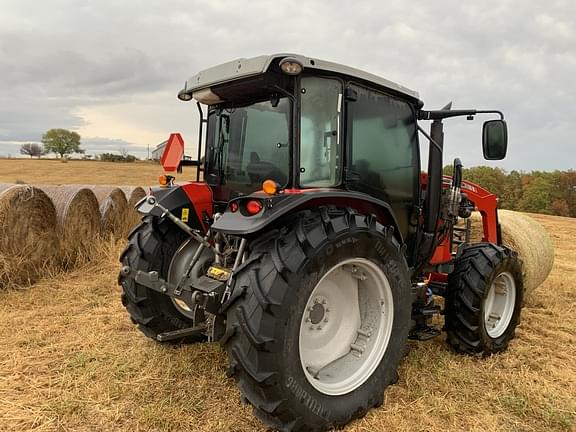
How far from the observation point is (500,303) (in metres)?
4.25

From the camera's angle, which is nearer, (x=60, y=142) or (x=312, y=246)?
(x=312, y=246)

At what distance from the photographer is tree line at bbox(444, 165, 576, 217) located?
20922 millimetres

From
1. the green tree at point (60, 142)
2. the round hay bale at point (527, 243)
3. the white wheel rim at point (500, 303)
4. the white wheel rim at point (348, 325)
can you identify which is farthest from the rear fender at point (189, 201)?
the green tree at point (60, 142)

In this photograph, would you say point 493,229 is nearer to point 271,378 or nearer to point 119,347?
point 271,378

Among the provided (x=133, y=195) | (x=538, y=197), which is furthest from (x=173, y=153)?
(x=538, y=197)

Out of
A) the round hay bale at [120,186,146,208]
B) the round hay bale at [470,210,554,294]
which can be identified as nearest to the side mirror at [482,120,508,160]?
the round hay bale at [470,210,554,294]

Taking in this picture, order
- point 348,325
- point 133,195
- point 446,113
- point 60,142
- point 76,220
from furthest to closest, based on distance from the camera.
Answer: point 60,142 < point 133,195 < point 76,220 < point 446,113 < point 348,325

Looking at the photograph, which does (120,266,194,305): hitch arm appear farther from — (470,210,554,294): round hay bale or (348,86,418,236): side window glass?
(470,210,554,294): round hay bale

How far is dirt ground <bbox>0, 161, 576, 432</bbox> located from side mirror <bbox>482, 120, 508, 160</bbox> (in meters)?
1.66

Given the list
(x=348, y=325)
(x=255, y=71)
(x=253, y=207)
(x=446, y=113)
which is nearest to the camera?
(x=253, y=207)

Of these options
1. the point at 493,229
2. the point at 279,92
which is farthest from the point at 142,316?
the point at 493,229

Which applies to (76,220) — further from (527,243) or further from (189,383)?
(527,243)

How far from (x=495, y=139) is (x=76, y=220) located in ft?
18.5

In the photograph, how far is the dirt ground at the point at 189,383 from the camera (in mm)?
2844
